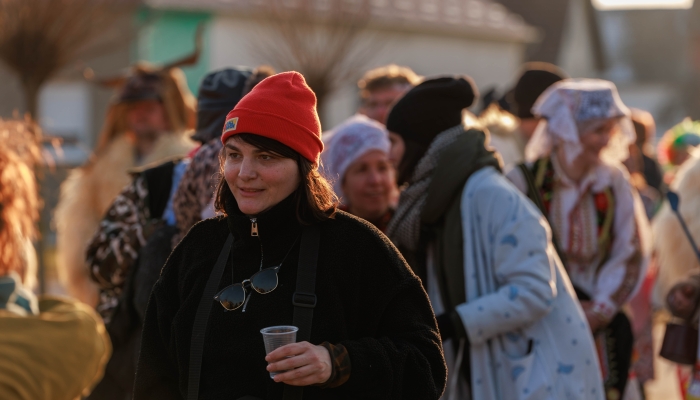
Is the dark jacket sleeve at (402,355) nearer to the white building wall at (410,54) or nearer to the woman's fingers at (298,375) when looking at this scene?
the woman's fingers at (298,375)

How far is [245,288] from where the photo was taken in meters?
2.54

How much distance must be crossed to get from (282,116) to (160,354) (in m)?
0.75

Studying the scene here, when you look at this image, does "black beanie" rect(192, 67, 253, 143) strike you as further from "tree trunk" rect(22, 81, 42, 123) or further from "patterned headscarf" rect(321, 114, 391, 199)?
"tree trunk" rect(22, 81, 42, 123)

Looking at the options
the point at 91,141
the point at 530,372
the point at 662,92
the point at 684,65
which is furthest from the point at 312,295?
the point at 684,65

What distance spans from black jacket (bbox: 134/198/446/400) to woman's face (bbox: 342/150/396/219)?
1.85 metres

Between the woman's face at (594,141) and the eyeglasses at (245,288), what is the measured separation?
263 centimetres

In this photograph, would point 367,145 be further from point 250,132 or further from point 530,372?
point 250,132

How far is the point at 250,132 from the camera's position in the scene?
2.58 metres

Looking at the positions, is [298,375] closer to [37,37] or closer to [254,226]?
[254,226]

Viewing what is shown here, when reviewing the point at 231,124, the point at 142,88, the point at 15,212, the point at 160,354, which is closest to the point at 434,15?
the point at 142,88

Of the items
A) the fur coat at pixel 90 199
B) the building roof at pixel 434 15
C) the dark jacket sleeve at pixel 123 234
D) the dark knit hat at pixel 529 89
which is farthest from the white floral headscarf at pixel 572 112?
the building roof at pixel 434 15

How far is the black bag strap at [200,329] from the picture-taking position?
2508mm

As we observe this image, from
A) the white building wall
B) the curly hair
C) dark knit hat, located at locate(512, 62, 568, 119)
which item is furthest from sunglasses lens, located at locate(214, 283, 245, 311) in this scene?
the white building wall

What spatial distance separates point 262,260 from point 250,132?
0.35 metres
